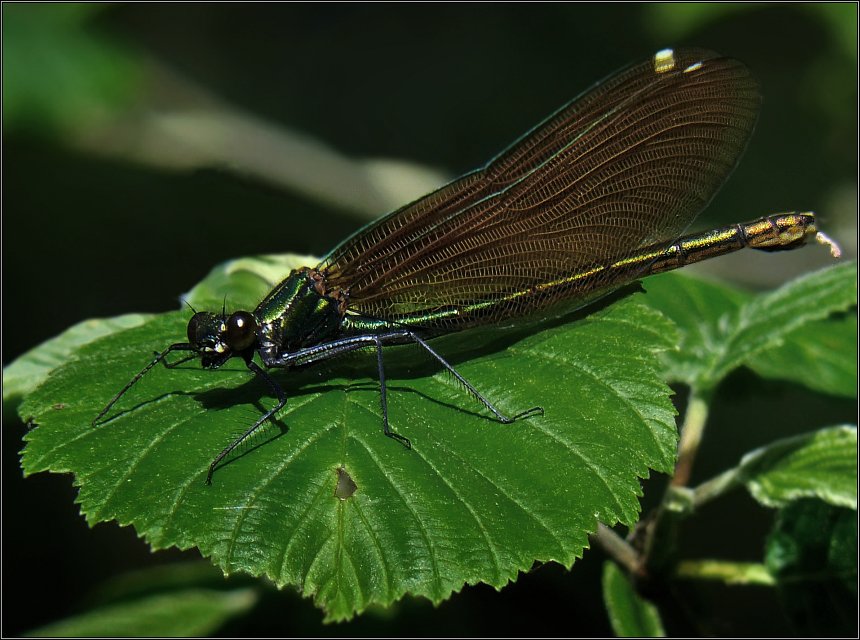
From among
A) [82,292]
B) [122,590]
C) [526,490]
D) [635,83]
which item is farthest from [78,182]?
[526,490]

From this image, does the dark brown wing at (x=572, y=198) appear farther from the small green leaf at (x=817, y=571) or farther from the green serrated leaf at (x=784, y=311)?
the small green leaf at (x=817, y=571)

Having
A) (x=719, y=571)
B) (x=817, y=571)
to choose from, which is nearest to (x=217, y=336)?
(x=719, y=571)

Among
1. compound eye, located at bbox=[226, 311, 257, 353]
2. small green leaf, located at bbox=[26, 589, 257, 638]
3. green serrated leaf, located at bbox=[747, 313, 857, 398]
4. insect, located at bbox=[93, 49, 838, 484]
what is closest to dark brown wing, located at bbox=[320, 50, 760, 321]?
insect, located at bbox=[93, 49, 838, 484]

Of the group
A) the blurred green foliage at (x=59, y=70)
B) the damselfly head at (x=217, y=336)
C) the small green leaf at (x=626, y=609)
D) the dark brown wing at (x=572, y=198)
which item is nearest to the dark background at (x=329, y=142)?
the blurred green foliage at (x=59, y=70)

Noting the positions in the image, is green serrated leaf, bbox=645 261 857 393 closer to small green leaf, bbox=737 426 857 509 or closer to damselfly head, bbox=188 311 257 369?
small green leaf, bbox=737 426 857 509

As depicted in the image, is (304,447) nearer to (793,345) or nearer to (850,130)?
(793,345)

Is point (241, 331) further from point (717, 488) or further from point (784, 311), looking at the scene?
point (784, 311)
